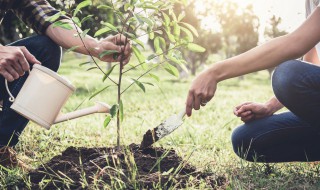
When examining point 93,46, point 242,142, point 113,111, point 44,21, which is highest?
point 44,21

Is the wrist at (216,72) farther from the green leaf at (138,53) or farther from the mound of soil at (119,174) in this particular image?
the mound of soil at (119,174)

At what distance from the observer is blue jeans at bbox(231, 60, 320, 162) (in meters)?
2.37

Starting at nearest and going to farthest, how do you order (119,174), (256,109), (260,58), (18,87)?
(119,174) → (260,58) → (18,87) → (256,109)

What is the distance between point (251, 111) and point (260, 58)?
730 mm

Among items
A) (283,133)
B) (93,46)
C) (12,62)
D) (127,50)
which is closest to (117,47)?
(127,50)

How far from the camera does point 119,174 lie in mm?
1997

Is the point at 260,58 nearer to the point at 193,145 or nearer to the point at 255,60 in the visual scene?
the point at 255,60

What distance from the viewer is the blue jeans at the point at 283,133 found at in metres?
2.37

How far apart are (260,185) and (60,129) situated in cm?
226

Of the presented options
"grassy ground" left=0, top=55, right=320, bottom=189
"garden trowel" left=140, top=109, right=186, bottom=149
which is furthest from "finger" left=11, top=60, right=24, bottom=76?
"garden trowel" left=140, top=109, right=186, bottom=149

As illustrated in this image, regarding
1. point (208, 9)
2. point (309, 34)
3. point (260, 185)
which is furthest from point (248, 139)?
point (208, 9)

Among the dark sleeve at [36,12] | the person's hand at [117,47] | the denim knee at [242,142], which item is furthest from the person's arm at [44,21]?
the denim knee at [242,142]

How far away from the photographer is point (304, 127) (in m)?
2.63

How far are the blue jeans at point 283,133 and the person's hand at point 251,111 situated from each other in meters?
0.04
